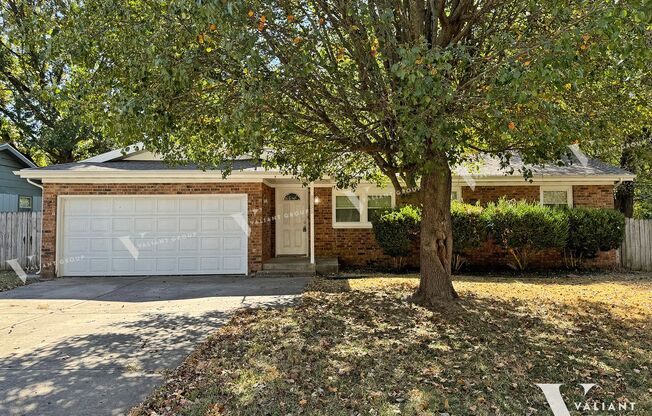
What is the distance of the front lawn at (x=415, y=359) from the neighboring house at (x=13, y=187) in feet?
49.5

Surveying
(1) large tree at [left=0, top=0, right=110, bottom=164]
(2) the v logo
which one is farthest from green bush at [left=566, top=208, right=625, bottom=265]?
(1) large tree at [left=0, top=0, right=110, bottom=164]

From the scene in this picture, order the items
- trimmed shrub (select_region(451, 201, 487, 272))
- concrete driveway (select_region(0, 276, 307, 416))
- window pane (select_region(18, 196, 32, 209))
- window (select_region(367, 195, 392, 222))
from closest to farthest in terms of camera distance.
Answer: concrete driveway (select_region(0, 276, 307, 416)) < trimmed shrub (select_region(451, 201, 487, 272)) < window (select_region(367, 195, 392, 222)) < window pane (select_region(18, 196, 32, 209))

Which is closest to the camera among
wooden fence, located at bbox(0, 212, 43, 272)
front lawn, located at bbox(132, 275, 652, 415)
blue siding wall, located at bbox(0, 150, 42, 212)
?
front lawn, located at bbox(132, 275, 652, 415)

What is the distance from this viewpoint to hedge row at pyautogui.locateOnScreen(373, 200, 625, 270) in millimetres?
11461

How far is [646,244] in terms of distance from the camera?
13.0 m

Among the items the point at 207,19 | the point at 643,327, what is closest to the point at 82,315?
the point at 207,19

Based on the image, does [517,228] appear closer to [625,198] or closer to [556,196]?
[556,196]

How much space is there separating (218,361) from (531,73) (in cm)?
436

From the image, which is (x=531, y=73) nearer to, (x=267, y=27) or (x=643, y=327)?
(x=267, y=27)

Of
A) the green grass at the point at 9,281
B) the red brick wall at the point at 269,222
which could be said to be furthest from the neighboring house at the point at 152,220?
the green grass at the point at 9,281

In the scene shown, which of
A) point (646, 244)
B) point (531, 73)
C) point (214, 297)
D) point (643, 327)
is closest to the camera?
point (531, 73)

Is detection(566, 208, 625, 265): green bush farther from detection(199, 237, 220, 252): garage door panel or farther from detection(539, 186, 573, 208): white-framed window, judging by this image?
detection(199, 237, 220, 252): garage door panel

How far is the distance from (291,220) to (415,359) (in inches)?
367

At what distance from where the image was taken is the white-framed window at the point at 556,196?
13.2 metres
